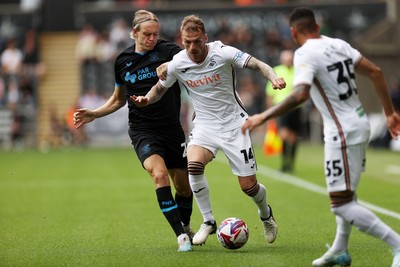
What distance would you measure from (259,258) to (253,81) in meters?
29.2

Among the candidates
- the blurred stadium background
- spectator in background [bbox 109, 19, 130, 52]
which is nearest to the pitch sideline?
the blurred stadium background

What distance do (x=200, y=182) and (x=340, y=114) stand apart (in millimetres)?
2381

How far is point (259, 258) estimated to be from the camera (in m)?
9.34

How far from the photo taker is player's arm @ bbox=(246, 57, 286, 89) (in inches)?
354

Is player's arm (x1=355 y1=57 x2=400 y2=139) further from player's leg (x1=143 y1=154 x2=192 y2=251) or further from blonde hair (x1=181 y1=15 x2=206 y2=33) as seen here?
player's leg (x1=143 y1=154 x2=192 y2=251)

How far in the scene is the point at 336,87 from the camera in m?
8.22

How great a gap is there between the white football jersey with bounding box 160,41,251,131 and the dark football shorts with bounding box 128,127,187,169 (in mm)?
428

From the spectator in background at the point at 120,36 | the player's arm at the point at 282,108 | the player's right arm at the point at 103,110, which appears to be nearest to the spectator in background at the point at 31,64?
the spectator in background at the point at 120,36

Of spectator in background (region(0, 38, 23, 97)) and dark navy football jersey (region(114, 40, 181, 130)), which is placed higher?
dark navy football jersey (region(114, 40, 181, 130))

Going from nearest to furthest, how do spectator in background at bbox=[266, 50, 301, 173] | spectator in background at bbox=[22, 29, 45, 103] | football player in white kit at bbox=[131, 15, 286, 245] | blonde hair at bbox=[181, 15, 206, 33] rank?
blonde hair at bbox=[181, 15, 206, 33] → football player in white kit at bbox=[131, 15, 286, 245] → spectator in background at bbox=[266, 50, 301, 173] → spectator in background at bbox=[22, 29, 45, 103]

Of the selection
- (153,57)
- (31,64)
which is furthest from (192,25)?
(31,64)

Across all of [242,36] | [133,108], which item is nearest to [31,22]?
[242,36]

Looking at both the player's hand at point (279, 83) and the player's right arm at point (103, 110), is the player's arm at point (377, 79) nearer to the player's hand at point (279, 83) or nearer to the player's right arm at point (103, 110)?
the player's hand at point (279, 83)

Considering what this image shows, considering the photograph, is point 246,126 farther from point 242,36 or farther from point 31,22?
point 31,22
